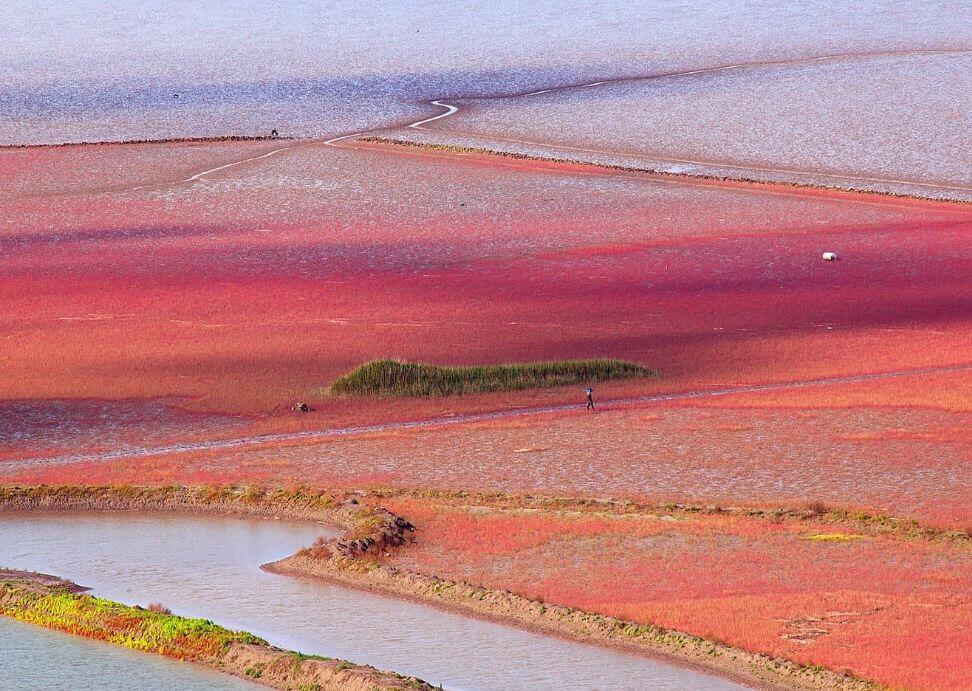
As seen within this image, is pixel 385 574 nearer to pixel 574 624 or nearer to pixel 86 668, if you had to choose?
pixel 574 624

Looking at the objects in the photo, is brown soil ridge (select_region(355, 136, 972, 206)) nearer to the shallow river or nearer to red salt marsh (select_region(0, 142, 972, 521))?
red salt marsh (select_region(0, 142, 972, 521))

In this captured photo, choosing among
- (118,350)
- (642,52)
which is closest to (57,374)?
(118,350)

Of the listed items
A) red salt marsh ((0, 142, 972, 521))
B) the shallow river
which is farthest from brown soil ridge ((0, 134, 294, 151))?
the shallow river

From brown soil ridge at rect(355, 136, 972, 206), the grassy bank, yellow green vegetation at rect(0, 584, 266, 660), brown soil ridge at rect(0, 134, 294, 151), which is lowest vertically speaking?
yellow green vegetation at rect(0, 584, 266, 660)

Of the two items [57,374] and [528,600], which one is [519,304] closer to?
[57,374]

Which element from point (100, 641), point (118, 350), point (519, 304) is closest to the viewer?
point (100, 641)

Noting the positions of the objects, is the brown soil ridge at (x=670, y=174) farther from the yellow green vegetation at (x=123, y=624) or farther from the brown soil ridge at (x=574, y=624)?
the yellow green vegetation at (x=123, y=624)

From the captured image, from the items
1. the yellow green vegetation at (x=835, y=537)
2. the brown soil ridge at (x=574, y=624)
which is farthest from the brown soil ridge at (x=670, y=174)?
the brown soil ridge at (x=574, y=624)
